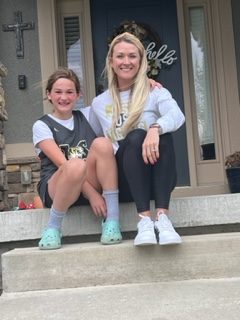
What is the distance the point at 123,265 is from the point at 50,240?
1.18 feet

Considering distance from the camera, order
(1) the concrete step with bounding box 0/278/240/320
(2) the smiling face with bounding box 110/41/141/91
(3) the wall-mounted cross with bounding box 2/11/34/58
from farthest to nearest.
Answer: (3) the wall-mounted cross with bounding box 2/11/34/58
(2) the smiling face with bounding box 110/41/141/91
(1) the concrete step with bounding box 0/278/240/320

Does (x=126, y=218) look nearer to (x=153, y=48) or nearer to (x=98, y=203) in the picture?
(x=98, y=203)

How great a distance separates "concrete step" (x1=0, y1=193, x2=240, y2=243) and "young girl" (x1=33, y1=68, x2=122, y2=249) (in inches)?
3.7

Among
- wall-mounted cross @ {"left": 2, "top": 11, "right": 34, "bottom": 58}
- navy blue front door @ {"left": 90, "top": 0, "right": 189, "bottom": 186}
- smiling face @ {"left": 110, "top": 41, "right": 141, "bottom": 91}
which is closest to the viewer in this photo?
smiling face @ {"left": 110, "top": 41, "right": 141, "bottom": 91}

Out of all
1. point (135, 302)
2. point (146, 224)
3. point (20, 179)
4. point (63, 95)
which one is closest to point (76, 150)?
point (63, 95)

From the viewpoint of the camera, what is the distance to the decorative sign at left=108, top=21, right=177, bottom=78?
16.1 feet

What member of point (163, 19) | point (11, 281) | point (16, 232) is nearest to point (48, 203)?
point (16, 232)

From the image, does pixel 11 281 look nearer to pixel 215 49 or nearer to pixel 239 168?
pixel 239 168

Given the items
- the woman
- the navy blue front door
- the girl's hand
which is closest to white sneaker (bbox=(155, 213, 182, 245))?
the woman

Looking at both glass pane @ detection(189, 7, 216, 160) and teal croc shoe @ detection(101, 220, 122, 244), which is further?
glass pane @ detection(189, 7, 216, 160)

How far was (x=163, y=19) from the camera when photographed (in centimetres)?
498

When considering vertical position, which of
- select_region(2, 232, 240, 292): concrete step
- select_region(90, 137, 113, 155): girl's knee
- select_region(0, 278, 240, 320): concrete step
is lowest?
select_region(0, 278, 240, 320): concrete step

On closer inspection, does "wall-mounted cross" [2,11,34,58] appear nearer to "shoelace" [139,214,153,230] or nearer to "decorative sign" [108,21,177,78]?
"decorative sign" [108,21,177,78]

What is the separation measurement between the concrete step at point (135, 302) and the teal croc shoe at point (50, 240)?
21 centimetres
